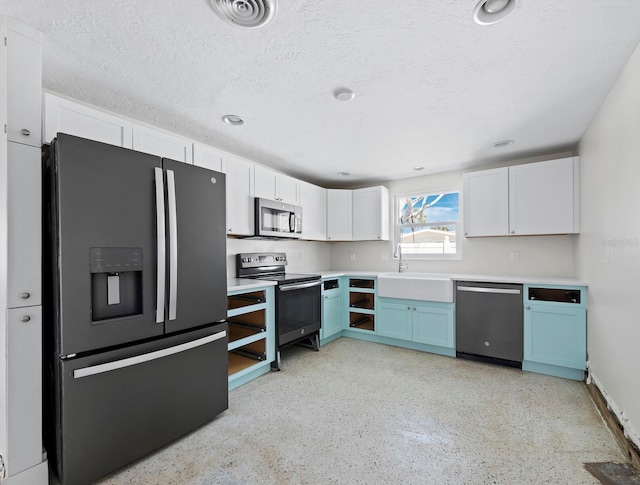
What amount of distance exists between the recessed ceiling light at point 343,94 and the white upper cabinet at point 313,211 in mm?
1904

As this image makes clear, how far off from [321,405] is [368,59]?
2453 mm

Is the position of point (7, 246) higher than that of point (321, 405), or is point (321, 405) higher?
point (7, 246)

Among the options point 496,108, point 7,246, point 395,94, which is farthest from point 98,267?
point 496,108

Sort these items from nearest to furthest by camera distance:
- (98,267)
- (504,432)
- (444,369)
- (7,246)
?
(7,246)
(98,267)
(504,432)
(444,369)

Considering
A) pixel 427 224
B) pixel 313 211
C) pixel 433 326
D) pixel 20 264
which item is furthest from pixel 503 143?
pixel 20 264

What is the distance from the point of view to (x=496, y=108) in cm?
236

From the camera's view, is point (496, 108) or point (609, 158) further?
point (496, 108)

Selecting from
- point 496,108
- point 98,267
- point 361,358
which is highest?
point 496,108

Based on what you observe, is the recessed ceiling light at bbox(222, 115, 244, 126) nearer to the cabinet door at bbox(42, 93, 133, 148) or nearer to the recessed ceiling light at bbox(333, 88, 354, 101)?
the cabinet door at bbox(42, 93, 133, 148)

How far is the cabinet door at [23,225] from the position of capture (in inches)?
56.6

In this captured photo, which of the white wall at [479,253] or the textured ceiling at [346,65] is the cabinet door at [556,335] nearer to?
the white wall at [479,253]

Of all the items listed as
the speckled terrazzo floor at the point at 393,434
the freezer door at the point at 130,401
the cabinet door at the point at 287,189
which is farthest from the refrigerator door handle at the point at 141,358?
the cabinet door at the point at 287,189

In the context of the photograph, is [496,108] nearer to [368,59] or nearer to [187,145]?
[368,59]

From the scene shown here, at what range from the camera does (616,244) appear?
2025 mm
